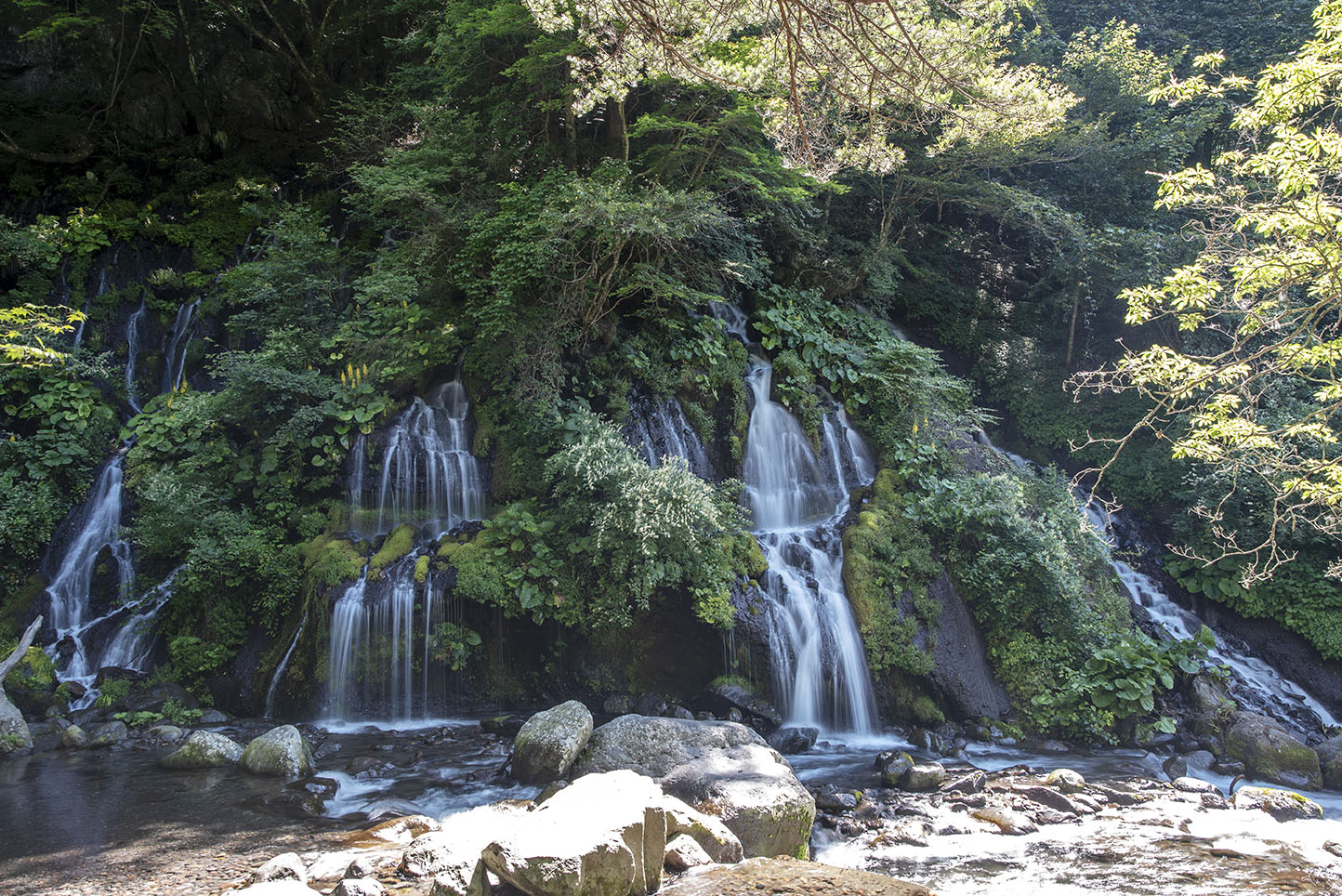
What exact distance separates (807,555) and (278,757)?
6279mm

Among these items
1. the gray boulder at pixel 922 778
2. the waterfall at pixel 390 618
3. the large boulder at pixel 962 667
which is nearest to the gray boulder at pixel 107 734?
the waterfall at pixel 390 618

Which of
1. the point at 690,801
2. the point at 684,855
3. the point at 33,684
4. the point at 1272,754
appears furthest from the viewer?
the point at 33,684

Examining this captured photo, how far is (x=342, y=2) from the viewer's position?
658 inches

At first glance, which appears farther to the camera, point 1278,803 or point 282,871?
point 1278,803

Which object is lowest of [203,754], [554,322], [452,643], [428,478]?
[203,754]

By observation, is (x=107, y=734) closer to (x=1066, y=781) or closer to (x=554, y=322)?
(x=554, y=322)

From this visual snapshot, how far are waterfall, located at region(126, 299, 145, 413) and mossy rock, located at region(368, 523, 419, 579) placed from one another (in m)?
5.48

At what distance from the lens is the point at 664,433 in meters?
10.6

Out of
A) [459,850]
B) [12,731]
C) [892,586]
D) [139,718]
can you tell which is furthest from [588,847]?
[12,731]

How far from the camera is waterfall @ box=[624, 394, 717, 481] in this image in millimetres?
10359

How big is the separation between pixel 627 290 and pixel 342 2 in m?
12.1

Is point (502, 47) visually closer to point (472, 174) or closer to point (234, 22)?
point (472, 174)

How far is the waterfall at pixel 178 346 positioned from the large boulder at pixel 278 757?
7441 millimetres

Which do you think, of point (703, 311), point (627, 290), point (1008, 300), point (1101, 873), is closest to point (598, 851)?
point (1101, 873)
